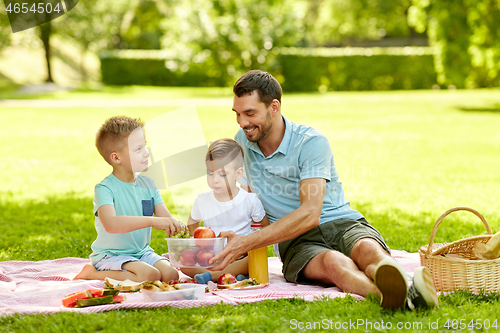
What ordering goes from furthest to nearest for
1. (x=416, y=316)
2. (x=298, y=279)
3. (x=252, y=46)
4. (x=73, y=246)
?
(x=252, y=46), (x=73, y=246), (x=298, y=279), (x=416, y=316)

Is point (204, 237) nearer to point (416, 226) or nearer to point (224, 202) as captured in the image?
point (224, 202)

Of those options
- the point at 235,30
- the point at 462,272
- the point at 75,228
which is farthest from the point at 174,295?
the point at 235,30

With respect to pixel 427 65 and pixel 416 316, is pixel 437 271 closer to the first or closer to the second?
pixel 416 316

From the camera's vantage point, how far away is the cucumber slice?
326 centimetres

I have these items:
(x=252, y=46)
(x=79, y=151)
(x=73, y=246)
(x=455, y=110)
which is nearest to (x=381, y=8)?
(x=252, y=46)

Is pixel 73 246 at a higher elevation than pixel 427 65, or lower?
lower

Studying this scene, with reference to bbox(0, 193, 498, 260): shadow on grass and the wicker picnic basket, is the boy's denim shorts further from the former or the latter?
the wicker picnic basket

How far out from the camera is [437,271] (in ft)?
11.8

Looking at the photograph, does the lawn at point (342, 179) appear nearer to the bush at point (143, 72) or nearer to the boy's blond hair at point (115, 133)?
the boy's blond hair at point (115, 133)

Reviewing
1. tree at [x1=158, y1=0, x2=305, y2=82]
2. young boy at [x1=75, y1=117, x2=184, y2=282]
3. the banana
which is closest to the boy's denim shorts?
young boy at [x1=75, y1=117, x2=184, y2=282]

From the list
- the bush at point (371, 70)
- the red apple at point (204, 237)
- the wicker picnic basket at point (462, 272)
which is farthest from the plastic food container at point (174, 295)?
the bush at point (371, 70)

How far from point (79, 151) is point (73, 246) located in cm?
770

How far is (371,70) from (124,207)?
97.3 ft

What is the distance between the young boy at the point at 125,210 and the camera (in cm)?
382
